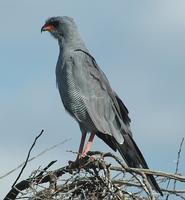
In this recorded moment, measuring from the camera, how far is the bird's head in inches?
347

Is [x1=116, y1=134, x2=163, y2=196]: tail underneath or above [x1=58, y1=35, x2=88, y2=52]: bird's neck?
underneath

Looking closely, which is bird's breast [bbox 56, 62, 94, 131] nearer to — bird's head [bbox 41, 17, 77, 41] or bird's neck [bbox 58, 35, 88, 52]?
Answer: bird's neck [bbox 58, 35, 88, 52]

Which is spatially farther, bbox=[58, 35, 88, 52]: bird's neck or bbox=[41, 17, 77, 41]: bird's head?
bbox=[41, 17, 77, 41]: bird's head

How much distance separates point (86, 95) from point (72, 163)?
1786mm

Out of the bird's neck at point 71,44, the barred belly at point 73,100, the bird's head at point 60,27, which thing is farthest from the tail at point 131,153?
the bird's head at point 60,27

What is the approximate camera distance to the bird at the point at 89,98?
26.2 feet

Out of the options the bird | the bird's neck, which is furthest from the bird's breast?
the bird's neck

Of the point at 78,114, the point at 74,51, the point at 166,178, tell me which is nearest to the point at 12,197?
the point at 166,178

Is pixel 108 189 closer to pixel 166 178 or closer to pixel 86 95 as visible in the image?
pixel 166 178

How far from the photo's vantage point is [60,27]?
8.88 m

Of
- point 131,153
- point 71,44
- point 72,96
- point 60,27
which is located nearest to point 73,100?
point 72,96

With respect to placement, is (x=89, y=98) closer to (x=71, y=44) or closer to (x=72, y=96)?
(x=72, y=96)

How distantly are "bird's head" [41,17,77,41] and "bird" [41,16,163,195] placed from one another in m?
0.18

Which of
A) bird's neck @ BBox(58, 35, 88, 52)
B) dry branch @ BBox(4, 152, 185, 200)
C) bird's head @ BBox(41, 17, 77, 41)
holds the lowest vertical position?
dry branch @ BBox(4, 152, 185, 200)
